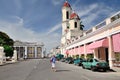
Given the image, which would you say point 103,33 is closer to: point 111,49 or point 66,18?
point 111,49

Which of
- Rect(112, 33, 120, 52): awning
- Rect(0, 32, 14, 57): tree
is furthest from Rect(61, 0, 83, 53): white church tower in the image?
Rect(112, 33, 120, 52): awning

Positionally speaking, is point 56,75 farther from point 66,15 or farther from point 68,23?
point 68,23

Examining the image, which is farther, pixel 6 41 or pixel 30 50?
pixel 30 50

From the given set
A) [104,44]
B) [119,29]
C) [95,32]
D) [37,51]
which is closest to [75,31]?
[95,32]

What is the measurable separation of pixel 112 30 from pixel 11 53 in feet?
239

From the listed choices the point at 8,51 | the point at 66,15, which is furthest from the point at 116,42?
the point at 8,51

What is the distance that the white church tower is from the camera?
86.4 metres

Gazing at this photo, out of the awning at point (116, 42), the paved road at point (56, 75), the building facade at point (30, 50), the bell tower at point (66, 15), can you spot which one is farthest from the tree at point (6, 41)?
the building facade at point (30, 50)

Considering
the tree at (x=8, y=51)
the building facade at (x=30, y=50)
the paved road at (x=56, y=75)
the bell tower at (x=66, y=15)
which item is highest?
the bell tower at (x=66, y=15)

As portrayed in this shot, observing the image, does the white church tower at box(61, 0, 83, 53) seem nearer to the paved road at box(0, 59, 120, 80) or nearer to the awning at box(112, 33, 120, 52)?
the awning at box(112, 33, 120, 52)

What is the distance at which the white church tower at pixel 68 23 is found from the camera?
86.4 meters

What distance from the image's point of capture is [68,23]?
99.7 m

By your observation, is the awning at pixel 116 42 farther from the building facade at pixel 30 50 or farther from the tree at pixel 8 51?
the building facade at pixel 30 50

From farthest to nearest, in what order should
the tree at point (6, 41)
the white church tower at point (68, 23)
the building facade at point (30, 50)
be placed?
1. the building facade at point (30, 50)
2. the tree at point (6, 41)
3. the white church tower at point (68, 23)
